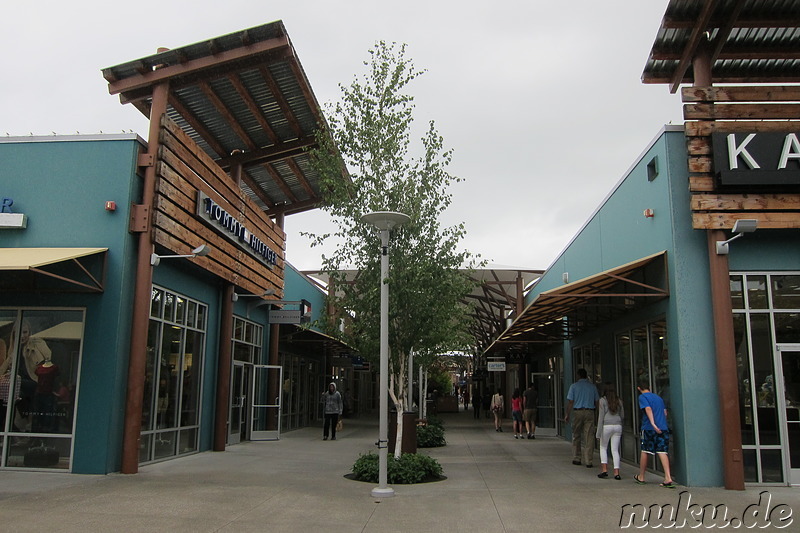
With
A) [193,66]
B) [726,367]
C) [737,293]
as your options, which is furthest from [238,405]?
[737,293]

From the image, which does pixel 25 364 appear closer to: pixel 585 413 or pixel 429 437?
pixel 429 437

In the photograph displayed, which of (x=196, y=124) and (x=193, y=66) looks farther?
(x=196, y=124)

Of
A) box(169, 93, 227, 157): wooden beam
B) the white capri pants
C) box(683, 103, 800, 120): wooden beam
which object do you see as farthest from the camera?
box(169, 93, 227, 157): wooden beam

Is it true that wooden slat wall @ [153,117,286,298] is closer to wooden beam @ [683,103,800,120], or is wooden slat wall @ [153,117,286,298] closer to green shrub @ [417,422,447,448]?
green shrub @ [417,422,447,448]

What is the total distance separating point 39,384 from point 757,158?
38.6 feet

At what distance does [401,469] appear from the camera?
407 inches

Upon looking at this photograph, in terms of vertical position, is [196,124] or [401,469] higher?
[196,124]

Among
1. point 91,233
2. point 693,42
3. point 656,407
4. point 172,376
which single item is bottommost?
point 656,407

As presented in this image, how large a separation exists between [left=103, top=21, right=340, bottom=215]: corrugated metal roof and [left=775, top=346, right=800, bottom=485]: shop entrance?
28.8 feet

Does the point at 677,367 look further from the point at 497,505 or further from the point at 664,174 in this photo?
the point at 497,505

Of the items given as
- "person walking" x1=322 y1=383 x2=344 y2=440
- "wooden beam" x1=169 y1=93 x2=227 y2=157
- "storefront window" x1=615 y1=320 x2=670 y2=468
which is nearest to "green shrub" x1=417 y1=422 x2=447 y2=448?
"person walking" x1=322 y1=383 x2=344 y2=440

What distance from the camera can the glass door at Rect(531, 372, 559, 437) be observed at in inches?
851

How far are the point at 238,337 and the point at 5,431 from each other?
693 centimetres

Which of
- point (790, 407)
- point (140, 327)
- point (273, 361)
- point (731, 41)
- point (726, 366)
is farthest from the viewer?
point (273, 361)
